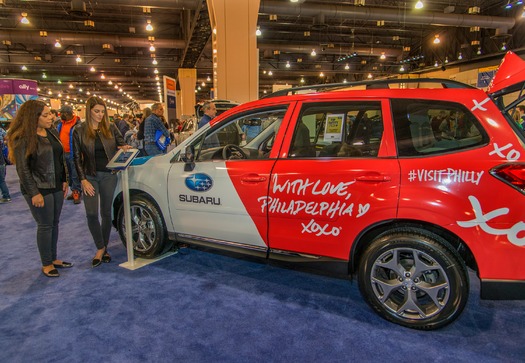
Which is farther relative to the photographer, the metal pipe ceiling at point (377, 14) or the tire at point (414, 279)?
the metal pipe ceiling at point (377, 14)

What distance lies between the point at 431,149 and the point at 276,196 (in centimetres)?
120

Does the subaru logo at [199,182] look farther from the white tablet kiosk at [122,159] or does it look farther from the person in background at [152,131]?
the person in background at [152,131]

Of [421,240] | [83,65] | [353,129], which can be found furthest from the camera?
[83,65]

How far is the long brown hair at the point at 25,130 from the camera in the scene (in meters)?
3.25

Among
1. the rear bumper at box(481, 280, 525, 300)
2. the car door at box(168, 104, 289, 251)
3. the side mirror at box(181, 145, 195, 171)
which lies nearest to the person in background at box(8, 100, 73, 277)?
the car door at box(168, 104, 289, 251)

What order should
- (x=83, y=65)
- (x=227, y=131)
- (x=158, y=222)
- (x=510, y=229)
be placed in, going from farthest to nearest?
(x=83, y=65) → (x=227, y=131) → (x=158, y=222) → (x=510, y=229)

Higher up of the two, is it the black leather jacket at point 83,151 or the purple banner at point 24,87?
the purple banner at point 24,87

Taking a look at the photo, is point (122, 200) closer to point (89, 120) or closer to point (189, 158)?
Answer: point (89, 120)

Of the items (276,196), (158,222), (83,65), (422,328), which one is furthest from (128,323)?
(83,65)

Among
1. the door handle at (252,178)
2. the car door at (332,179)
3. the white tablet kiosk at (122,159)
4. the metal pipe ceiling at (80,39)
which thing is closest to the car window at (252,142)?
the door handle at (252,178)

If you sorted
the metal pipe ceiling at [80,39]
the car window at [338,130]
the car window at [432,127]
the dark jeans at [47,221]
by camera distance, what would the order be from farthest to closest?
the metal pipe ceiling at [80,39], the dark jeans at [47,221], the car window at [338,130], the car window at [432,127]

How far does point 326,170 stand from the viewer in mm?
2688

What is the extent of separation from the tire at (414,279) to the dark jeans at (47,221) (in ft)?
9.83

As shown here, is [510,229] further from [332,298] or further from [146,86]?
[146,86]
